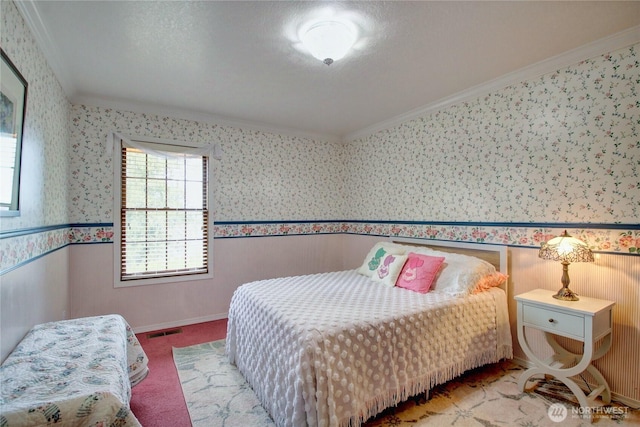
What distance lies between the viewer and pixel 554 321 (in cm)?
210

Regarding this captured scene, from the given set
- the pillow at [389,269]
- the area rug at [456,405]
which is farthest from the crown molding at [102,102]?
the area rug at [456,405]

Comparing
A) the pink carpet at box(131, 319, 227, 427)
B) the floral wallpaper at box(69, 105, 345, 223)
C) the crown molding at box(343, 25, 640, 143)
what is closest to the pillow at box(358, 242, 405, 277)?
the floral wallpaper at box(69, 105, 345, 223)

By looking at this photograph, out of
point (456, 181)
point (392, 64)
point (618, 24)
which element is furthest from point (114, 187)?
point (618, 24)

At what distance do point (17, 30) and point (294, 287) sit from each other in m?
2.41

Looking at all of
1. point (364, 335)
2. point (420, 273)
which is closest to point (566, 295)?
point (420, 273)

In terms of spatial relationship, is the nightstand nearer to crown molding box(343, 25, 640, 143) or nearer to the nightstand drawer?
the nightstand drawer

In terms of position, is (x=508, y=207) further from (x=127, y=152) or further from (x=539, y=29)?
(x=127, y=152)

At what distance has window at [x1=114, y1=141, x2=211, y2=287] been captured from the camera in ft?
11.2

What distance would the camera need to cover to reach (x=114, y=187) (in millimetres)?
3330

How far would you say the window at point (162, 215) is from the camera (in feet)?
11.2

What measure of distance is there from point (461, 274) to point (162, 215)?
3.18 m

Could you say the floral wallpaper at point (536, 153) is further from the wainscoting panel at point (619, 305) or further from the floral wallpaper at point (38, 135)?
the floral wallpaper at point (38, 135)

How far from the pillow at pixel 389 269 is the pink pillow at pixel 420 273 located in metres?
0.04

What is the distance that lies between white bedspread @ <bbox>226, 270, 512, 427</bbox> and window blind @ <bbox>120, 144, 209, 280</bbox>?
137cm
